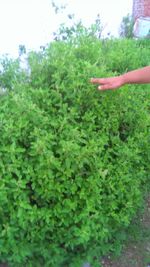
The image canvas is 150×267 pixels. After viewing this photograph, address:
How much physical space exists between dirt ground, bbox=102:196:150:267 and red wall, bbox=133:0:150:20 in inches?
199

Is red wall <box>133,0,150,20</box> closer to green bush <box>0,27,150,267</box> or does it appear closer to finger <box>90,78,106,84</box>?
green bush <box>0,27,150,267</box>

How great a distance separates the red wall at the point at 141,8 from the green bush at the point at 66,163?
4951mm

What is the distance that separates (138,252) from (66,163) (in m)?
1.30

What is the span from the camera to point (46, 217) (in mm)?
2621

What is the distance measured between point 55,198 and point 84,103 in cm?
72

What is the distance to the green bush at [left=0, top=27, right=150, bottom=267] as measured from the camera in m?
2.62

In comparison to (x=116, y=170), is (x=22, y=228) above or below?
below

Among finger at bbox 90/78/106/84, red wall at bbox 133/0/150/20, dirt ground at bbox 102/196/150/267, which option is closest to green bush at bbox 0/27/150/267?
finger at bbox 90/78/106/84

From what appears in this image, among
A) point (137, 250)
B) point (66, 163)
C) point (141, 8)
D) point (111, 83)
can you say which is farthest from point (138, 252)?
point (141, 8)

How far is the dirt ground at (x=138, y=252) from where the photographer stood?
3.36m

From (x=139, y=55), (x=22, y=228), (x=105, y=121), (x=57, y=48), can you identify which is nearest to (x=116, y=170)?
(x=105, y=121)

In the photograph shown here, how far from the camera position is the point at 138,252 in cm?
350

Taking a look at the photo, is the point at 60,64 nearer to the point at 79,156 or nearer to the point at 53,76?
the point at 53,76

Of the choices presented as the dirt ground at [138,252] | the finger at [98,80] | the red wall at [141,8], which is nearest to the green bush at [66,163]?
the finger at [98,80]
